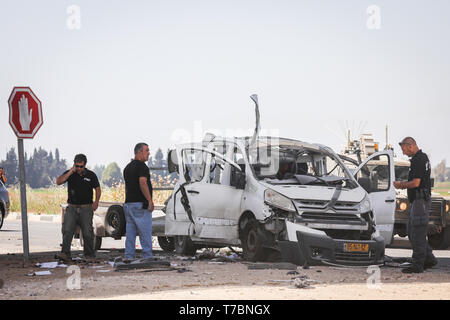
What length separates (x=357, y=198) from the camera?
11.8m

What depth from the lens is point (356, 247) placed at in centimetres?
1112

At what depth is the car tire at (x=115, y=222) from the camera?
13.9m

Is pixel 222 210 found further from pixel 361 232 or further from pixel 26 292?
pixel 26 292

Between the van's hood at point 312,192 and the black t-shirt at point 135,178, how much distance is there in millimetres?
1928

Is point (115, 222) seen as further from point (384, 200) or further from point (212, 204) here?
point (384, 200)

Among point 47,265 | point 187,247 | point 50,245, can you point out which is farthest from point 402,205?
point 50,245

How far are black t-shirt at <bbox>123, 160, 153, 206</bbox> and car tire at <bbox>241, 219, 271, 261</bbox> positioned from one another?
1695mm

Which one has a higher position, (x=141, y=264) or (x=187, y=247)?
(x=141, y=264)

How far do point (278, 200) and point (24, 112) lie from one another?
4.87 meters

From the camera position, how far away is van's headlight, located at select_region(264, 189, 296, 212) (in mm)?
11227

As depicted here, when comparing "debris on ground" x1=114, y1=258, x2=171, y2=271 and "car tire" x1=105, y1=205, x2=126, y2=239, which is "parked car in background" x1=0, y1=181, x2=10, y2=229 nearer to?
"car tire" x1=105, y1=205, x2=126, y2=239

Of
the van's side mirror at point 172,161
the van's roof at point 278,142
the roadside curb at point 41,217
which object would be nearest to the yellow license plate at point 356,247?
the van's roof at point 278,142
